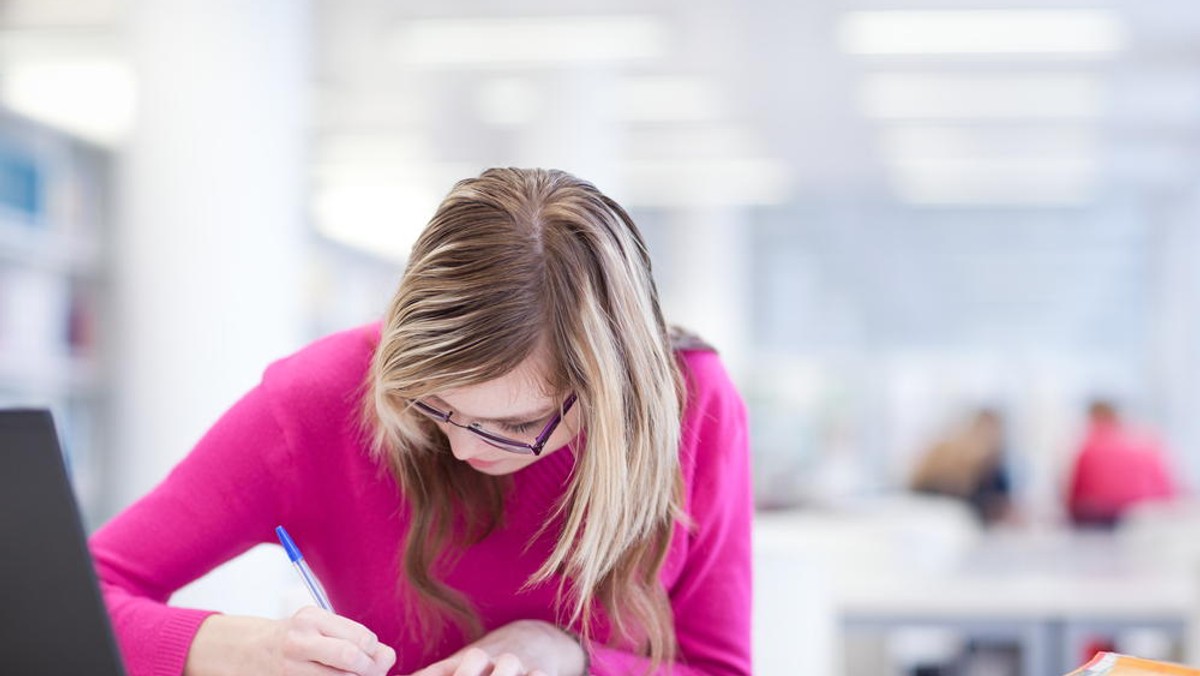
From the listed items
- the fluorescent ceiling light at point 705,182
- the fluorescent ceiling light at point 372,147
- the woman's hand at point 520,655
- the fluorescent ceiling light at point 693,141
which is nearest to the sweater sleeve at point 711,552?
the woman's hand at point 520,655

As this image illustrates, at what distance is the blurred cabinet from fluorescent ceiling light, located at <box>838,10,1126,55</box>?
10.9 ft

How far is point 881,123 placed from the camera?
7637 mm

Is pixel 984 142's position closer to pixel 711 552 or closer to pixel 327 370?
pixel 711 552

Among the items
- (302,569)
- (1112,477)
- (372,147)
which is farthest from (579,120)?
(302,569)

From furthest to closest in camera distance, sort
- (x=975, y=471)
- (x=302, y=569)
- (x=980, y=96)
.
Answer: (x=975, y=471)
(x=980, y=96)
(x=302, y=569)

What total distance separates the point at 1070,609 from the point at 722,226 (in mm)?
7636

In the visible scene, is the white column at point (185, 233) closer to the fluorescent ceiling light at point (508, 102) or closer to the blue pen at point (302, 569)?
the blue pen at point (302, 569)

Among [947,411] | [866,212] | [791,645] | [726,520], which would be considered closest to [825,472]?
[947,411]

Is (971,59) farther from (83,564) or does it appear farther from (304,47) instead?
(83,564)

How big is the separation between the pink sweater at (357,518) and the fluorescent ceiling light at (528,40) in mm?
4754

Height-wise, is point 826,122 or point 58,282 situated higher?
point 826,122

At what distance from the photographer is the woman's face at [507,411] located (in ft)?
3.46

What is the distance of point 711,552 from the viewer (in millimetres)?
1268

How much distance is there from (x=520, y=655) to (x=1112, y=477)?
23.0 feet
